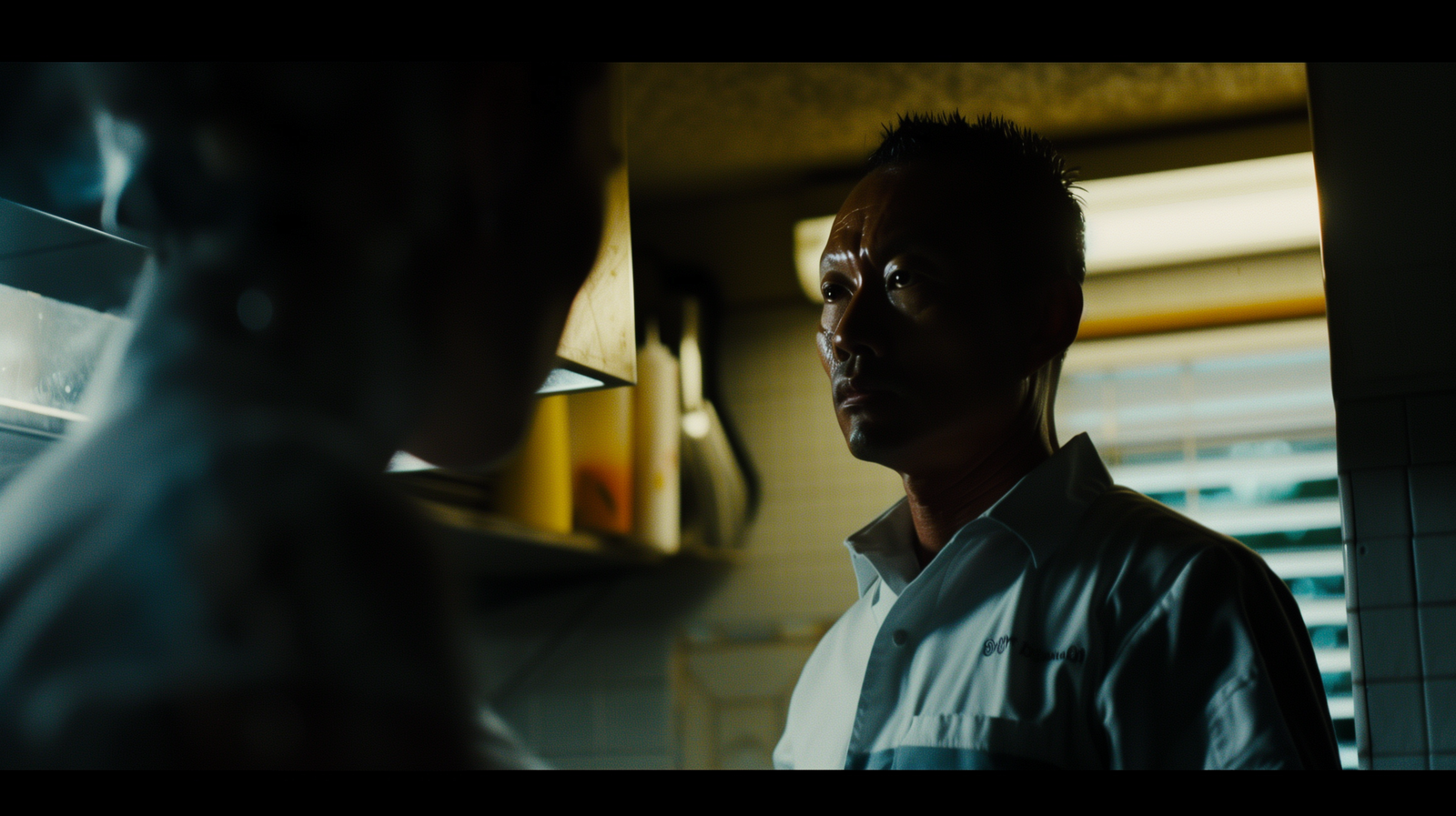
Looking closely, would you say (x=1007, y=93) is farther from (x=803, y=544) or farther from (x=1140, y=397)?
(x=803, y=544)

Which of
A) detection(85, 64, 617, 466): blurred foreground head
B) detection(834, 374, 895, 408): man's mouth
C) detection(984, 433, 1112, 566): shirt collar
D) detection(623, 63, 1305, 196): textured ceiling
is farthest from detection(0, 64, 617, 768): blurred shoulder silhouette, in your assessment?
detection(623, 63, 1305, 196): textured ceiling

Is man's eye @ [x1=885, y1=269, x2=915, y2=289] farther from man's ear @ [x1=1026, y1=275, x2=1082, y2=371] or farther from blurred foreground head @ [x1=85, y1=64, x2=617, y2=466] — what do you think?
blurred foreground head @ [x1=85, y1=64, x2=617, y2=466]

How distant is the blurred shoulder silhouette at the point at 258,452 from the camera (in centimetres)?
16

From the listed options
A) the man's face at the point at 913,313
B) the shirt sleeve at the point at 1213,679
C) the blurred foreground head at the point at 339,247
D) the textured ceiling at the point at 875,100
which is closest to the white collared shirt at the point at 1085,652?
the shirt sleeve at the point at 1213,679

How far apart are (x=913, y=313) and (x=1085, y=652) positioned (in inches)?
9.2

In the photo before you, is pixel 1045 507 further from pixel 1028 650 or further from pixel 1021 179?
pixel 1021 179

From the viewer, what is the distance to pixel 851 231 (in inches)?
25.2

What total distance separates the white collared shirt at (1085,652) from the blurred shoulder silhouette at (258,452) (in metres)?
0.47

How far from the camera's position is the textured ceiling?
1.55 meters

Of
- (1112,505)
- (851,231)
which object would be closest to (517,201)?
(851,231)

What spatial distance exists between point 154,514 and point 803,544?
1924mm

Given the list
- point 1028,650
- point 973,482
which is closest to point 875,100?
point 973,482

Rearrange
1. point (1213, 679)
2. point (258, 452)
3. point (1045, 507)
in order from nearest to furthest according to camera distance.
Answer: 1. point (258, 452)
2. point (1213, 679)
3. point (1045, 507)

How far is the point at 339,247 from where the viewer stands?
0.20 metres
